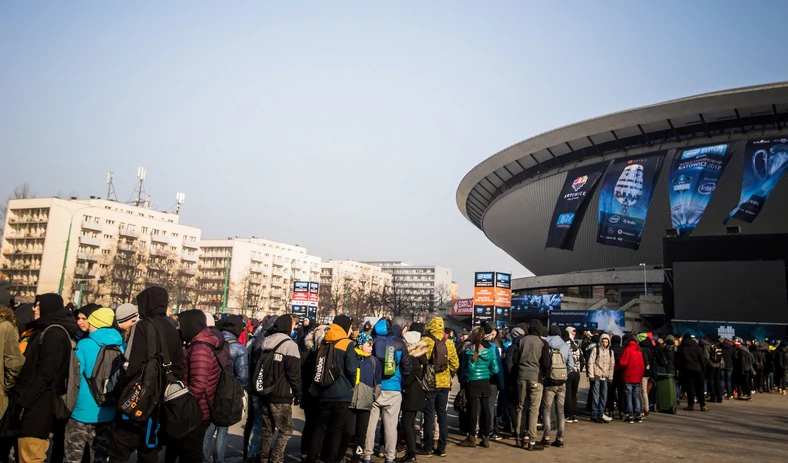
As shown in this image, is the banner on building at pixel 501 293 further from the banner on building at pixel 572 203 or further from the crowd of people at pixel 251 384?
the banner on building at pixel 572 203

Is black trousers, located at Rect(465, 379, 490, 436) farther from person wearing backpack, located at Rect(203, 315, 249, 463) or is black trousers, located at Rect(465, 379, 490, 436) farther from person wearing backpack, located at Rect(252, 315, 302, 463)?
person wearing backpack, located at Rect(203, 315, 249, 463)

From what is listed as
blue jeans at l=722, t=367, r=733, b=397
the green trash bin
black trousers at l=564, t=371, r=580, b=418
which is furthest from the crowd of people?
blue jeans at l=722, t=367, r=733, b=397

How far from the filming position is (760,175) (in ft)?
158

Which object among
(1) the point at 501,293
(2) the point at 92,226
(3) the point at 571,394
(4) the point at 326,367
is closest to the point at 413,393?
(4) the point at 326,367

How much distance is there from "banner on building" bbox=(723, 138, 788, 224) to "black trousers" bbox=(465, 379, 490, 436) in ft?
158

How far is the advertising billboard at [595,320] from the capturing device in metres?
36.5

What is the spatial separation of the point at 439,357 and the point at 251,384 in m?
2.70

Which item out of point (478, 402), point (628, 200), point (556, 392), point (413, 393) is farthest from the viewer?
point (628, 200)

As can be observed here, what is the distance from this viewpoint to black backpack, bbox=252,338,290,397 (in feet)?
22.0

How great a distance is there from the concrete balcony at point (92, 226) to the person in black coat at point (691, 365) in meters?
76.2

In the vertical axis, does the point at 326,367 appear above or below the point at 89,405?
above

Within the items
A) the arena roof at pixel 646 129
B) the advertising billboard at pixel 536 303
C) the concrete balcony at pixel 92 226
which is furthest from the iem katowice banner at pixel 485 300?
the concrete balcony at pixel 92 226

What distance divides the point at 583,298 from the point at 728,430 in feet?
155

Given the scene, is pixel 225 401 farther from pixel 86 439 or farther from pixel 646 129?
pixel 646 129
